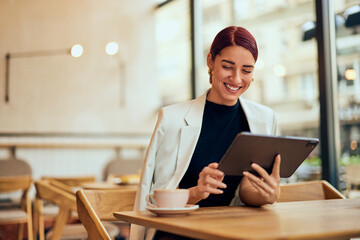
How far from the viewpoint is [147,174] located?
1620 millimetres

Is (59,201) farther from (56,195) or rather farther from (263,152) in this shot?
(263,152)

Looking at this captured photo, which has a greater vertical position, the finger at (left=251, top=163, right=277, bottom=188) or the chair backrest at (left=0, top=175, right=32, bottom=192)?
the finger at (left=251, top=163, right=277, bottom=188)

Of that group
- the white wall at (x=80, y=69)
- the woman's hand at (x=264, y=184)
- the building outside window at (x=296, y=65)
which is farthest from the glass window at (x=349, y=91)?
the white wall at (x=80, y=69)

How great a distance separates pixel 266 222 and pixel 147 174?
64 centimetres

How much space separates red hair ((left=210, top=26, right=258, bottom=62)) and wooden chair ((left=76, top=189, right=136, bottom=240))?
66 centimetres

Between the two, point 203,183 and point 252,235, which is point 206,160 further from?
point 252,235

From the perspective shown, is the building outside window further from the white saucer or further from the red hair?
the white saucer

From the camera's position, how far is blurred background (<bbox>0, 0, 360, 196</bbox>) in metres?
4.71

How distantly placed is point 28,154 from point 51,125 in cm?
45

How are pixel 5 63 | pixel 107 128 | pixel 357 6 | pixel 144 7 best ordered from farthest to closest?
1. pixel 144 7
2. pixel 107 128
3. pixel 5 63
4. pixel 357 6

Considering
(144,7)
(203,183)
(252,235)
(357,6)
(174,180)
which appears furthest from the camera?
(144,7)

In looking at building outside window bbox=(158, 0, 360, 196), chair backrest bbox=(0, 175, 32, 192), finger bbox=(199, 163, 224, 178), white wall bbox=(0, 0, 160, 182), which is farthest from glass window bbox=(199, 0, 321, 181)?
finger bbox=(199, 163, 224, 178)

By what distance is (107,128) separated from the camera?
5.94 meters

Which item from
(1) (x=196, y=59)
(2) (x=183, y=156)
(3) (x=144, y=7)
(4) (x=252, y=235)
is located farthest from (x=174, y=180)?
(3) (x=144, y=7)
